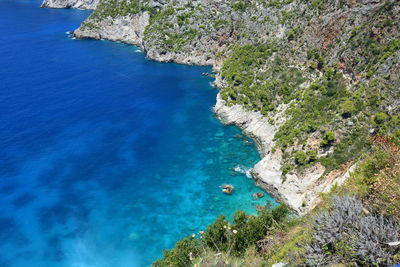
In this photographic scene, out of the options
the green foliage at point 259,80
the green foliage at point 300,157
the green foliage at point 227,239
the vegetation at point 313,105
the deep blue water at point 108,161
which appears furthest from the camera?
the green foliage at point 259,80

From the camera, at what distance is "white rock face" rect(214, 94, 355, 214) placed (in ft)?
157

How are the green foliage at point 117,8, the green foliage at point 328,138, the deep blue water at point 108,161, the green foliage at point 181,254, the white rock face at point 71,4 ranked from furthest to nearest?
the white rock face at point 71,4 < the green foliage at point 117,8 < the green foliage at point 328,138 < the deep blue water at point 108,161 < the green foliage at point 181,254

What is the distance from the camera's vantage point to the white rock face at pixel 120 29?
416 feet

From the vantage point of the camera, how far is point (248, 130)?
6938 cm

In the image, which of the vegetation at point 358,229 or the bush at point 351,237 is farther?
the vegetation at point 358,229

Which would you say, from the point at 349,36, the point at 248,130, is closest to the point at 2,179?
the point at 248,130

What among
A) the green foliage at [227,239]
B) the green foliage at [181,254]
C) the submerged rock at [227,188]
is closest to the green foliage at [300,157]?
the submerged rock at [227,188]

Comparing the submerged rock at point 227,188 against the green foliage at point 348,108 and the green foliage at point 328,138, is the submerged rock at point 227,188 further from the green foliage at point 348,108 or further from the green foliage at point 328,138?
the green foliage at point 348,108

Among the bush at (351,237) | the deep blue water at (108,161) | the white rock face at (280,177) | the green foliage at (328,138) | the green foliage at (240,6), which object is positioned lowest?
the deep blue water at (108,161)

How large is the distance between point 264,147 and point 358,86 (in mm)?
18807

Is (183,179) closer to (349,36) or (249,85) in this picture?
(249,85)

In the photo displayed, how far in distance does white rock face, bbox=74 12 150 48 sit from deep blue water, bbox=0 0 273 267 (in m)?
26.0

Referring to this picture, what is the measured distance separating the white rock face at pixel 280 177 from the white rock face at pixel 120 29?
73862mm

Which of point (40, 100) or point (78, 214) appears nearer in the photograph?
point (78, 214)
